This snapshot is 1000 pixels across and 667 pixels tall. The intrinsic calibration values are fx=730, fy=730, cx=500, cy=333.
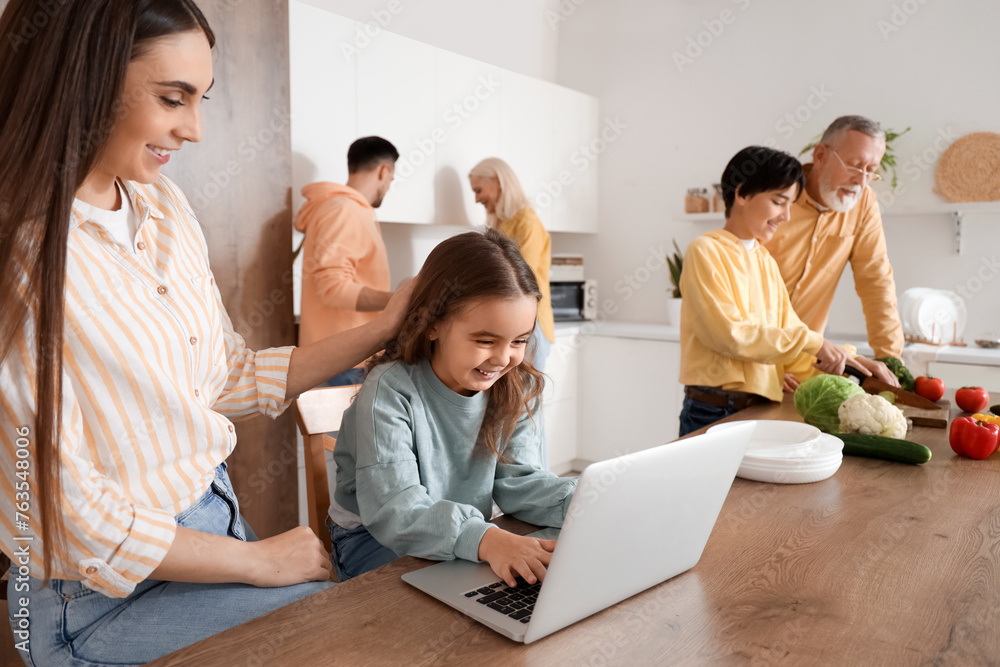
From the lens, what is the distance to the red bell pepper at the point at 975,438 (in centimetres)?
148

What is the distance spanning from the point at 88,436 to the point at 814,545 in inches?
38.0

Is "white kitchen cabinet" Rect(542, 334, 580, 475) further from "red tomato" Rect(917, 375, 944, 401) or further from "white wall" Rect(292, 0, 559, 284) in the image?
"red tomato" Rect(917, 375, 944, 401)

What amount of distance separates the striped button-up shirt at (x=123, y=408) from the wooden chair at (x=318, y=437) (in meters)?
0.39

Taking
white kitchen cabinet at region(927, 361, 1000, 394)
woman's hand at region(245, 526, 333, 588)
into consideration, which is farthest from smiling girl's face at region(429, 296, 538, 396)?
white kitchen cabinet at region(927, 361, 1000, 394)

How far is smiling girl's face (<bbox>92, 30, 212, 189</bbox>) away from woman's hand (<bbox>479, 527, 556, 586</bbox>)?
2.06 ft

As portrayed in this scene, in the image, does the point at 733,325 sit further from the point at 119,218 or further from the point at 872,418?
the point at 119,218

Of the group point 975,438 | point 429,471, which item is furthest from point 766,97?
point 429,471

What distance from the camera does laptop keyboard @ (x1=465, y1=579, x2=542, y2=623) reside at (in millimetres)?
808

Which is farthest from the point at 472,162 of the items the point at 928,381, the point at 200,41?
the point at 200,41

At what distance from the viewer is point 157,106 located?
864mm

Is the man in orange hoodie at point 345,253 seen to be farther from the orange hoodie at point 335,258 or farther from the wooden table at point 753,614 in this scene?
the wooden table at point 753,614

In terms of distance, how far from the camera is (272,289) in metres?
2.48

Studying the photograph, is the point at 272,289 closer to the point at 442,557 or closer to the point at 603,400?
the point at 442,557

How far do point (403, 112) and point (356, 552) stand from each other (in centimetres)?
240
